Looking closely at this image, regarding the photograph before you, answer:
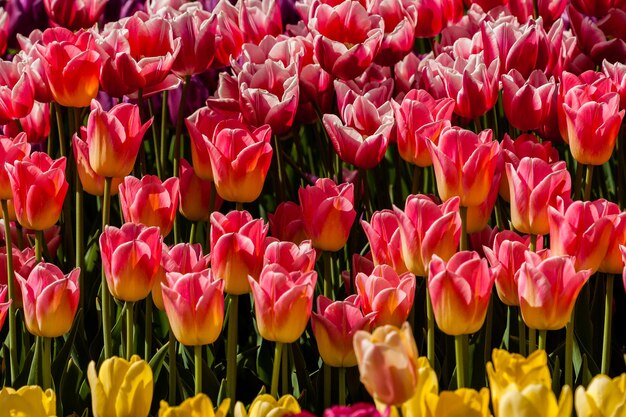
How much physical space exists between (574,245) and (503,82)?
567 millimetres

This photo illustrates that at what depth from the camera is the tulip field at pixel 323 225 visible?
1645 millimetres

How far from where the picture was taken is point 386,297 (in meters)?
1.73

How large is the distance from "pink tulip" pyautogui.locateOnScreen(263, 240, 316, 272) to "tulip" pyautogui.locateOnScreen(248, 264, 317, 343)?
68 mm

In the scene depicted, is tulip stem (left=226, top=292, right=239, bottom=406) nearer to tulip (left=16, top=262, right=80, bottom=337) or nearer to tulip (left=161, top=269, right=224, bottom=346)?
tulip (left=161, top=269, right=224, bottom=346)

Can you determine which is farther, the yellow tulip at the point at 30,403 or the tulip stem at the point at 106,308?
the tulip stem at the point at 106,308

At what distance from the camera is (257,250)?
1.82m

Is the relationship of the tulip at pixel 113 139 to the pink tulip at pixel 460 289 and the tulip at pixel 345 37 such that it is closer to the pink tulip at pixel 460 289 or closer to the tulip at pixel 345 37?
the tulip at pixel 345 37

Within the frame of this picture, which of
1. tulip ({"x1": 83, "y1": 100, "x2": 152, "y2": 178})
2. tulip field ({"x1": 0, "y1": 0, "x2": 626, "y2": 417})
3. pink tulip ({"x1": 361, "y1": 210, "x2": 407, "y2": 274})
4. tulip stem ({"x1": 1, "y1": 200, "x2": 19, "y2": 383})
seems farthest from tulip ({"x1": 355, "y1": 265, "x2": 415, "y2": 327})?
tulip stem ({"x1": 1, "y1": 200, "x2": 19, "y2": 383})

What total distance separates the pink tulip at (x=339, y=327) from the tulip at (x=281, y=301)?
0.16 feet

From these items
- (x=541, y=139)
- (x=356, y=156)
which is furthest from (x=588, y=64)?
(x=356, y=156)

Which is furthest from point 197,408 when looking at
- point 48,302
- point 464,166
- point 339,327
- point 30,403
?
point 464,166

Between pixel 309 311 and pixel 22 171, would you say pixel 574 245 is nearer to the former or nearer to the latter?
pixel 309 311

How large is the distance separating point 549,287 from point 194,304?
54cm

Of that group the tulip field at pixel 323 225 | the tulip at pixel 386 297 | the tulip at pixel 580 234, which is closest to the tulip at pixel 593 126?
the tulip field at pixel 323 225
